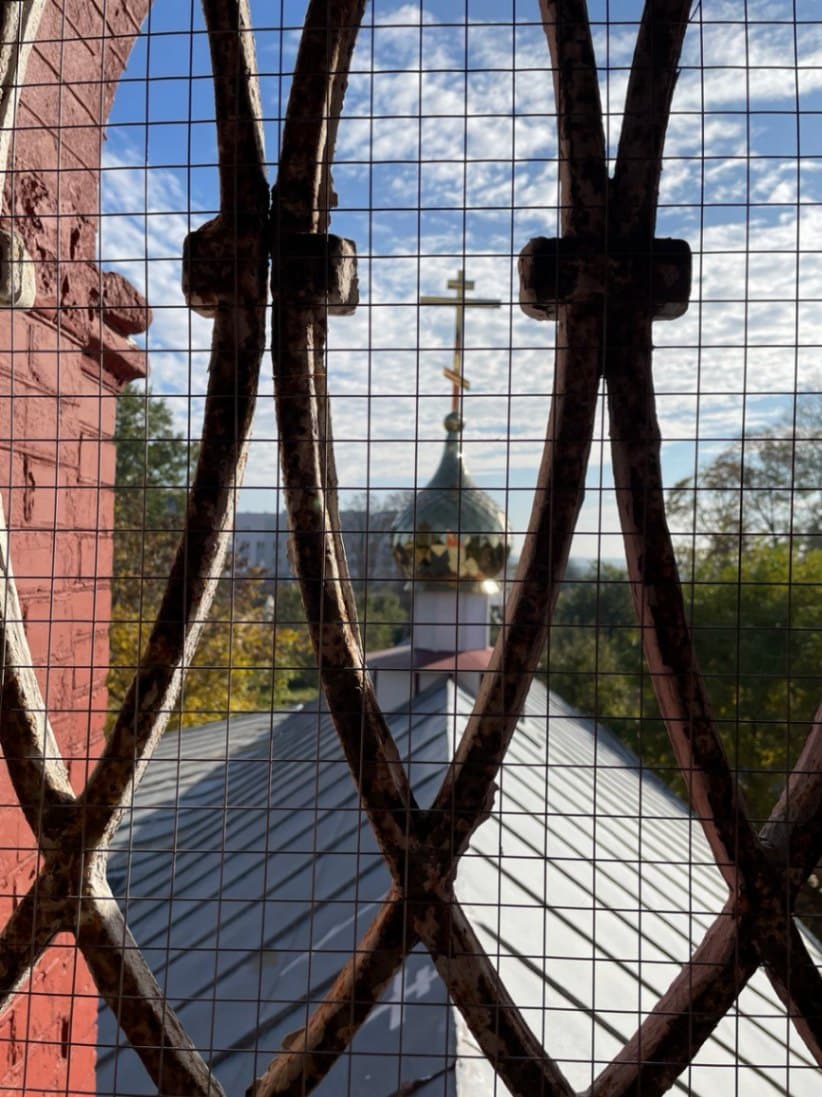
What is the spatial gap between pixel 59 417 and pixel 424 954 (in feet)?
7.61

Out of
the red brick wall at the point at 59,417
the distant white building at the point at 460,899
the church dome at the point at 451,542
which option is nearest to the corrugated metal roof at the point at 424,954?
the distant white building at the point at 460,899

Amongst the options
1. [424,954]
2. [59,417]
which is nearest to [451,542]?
[424,954]

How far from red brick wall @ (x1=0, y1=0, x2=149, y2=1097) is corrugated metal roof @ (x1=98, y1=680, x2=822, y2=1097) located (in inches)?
7.9

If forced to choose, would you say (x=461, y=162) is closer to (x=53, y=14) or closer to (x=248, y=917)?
(x=53, y=14)

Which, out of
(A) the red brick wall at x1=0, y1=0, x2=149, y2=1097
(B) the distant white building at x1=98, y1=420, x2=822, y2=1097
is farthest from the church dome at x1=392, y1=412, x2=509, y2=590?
(A) the red brick wall at x1=0, y1=0, x2=149, y2=1097

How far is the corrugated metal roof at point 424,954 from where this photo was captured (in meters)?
1.39

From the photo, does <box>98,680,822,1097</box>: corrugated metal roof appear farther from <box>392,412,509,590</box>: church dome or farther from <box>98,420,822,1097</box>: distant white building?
<box>392,412,509,590</box>: church dome

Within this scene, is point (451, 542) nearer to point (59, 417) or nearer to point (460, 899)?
point (460, 899)

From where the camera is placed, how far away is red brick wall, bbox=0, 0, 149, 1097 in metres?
1.77

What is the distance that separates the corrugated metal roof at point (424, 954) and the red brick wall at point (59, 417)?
0.66ft

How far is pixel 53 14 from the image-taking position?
1788 mm

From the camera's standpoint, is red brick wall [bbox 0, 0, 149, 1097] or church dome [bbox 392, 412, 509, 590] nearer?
red brick wall [bbox 0, 0, 149, 1097]

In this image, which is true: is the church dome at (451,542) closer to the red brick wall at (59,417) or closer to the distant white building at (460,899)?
the distant white building at (460,899)

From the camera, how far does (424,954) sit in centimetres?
320
